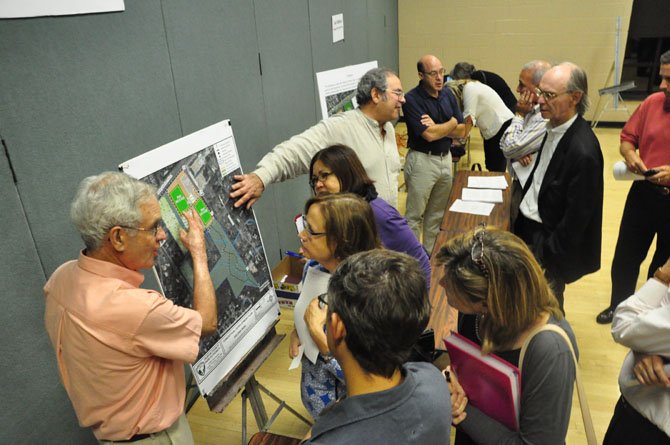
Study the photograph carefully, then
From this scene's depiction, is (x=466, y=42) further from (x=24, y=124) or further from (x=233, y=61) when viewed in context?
(x=24, y=124)

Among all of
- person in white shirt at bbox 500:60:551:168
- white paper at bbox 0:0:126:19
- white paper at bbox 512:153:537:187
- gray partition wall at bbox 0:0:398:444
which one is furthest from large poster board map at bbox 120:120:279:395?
person in white shirt at bbox 500:60:551:168

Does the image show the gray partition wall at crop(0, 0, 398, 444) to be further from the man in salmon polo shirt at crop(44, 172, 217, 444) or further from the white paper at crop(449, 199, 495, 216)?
the white paper at crop(449, 199, 495, 216)

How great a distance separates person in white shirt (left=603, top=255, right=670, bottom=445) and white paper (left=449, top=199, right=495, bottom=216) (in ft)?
5.62

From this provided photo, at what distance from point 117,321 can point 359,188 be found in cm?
114

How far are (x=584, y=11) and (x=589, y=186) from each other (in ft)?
20.9

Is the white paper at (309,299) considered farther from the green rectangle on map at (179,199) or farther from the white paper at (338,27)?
the white paper at (338,27)

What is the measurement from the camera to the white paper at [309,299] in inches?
64.5

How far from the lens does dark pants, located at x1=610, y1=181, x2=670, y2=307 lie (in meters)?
2.75

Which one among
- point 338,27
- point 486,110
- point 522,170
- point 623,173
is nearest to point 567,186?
point 623,173

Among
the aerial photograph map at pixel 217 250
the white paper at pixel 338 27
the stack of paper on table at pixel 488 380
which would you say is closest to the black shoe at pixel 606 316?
the stack of paper on table at pixel 488 380

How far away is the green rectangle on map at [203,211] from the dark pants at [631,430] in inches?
62.4

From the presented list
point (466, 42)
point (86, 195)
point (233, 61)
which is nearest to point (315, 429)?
point (86, 195)

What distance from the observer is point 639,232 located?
2.90 m

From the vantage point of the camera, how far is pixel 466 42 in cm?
782
